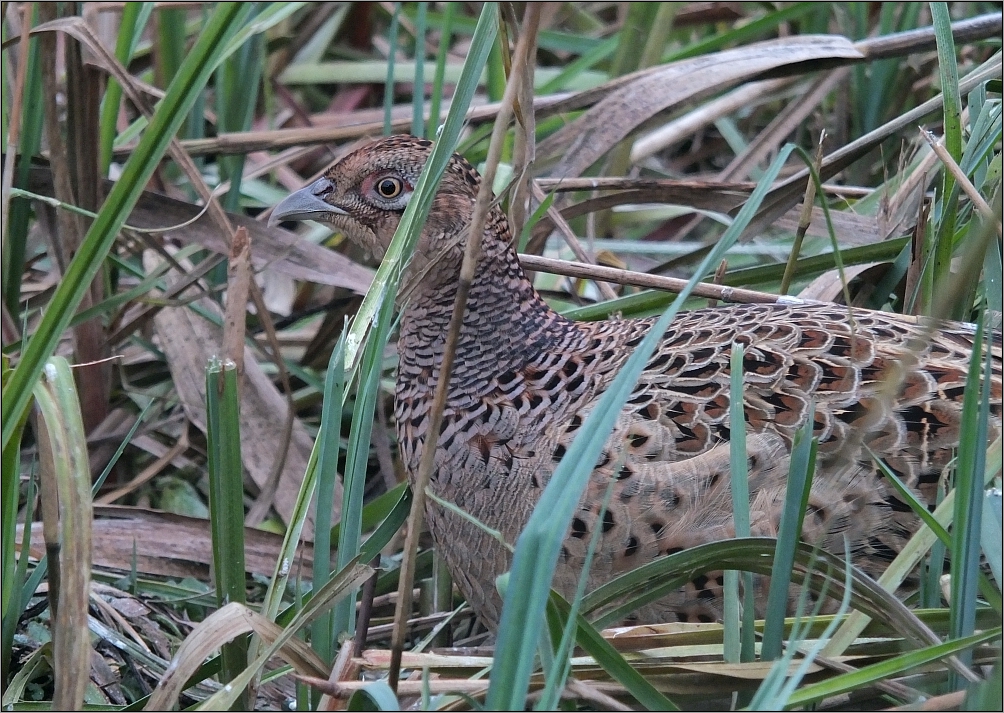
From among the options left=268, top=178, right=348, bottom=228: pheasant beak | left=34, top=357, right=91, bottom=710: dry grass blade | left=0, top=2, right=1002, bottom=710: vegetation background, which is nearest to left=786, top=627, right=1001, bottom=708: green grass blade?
left=0, top=2, right=1002, bottom=710: vegetation background

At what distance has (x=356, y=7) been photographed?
4.48 m

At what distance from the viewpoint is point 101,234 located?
143cm

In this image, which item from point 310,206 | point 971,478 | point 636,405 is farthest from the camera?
point 310,206

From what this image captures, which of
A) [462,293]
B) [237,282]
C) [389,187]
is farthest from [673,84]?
[462,293]

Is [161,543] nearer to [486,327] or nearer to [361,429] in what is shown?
[486,327]

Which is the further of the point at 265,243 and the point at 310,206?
the point at 265,243

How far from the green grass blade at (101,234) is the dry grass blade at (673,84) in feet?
5.17

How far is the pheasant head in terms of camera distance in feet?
7.36

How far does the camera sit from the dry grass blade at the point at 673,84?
2.88 metres

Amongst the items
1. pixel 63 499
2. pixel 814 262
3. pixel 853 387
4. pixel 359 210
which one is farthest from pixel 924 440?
pixel 63 499

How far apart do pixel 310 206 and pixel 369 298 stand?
889 millimetres

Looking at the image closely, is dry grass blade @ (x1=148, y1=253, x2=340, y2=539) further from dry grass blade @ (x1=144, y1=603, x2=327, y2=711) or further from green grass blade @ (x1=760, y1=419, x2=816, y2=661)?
green grass blade @ (x1=760, y1=419, x2=816, y2=661)

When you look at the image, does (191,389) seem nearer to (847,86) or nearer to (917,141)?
(917,141)

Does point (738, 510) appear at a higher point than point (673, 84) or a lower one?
lower
